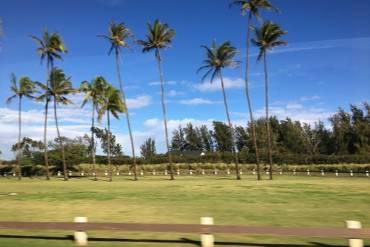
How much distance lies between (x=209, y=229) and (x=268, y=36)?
4875 cm

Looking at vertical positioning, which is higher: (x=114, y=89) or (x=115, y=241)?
(x=114, y=89)

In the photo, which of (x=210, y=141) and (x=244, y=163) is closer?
(x=244, y=163)

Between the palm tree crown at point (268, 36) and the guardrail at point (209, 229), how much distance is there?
48.4 metres

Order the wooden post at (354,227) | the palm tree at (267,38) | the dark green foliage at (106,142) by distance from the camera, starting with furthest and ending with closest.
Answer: the dark green foliage at (106,142), the palm tree at (267,38), the wooden post at (354,227)

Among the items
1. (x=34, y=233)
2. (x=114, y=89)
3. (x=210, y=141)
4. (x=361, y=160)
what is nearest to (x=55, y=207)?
(x=34, y=233)

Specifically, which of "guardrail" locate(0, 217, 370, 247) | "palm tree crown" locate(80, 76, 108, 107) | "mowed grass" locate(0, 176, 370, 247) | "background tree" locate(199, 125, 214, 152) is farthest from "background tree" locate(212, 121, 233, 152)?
"guardrail" locate(0, 217, 370, 247)

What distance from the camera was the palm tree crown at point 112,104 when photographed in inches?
2680

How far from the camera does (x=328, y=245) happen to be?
13.1 m

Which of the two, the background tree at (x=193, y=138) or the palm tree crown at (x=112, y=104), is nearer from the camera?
the palm tree crown at (x=112, y=104)

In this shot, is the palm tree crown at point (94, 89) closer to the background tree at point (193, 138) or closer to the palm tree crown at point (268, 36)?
the palm tree crown at point (268, 36)

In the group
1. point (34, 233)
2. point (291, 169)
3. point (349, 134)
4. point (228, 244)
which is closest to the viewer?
point (228, 244)

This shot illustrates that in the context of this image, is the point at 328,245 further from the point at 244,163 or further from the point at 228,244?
the point at 244,163

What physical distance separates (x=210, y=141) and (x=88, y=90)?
92.9m

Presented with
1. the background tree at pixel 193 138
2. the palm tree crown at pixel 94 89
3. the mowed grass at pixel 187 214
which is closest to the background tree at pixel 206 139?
the background tree at pixel 193 138
